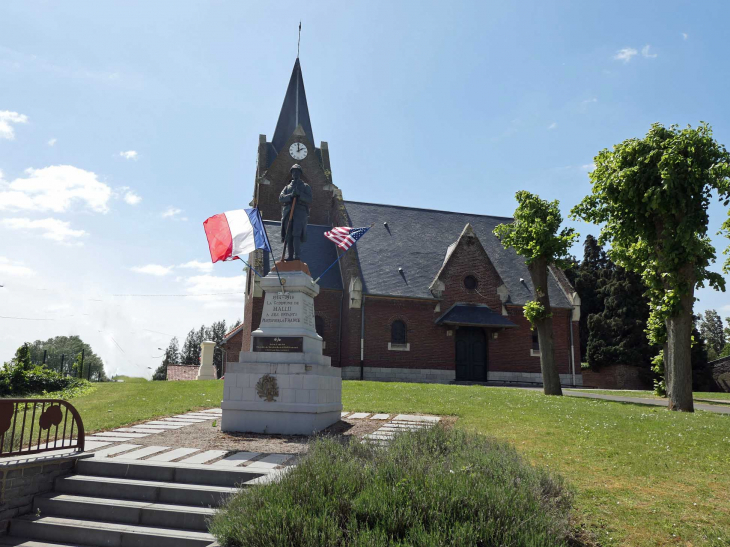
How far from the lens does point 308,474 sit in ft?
17.2

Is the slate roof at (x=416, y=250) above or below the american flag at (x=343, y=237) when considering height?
above

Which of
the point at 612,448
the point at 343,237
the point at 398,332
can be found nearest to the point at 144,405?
the point at 343,237

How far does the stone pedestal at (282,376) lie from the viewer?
10344 mm

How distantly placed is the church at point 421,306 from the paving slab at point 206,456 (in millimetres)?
20085

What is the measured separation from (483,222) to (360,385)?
20.9m

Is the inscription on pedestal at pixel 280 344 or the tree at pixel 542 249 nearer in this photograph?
the inscription on pedestal at pixel 280 344

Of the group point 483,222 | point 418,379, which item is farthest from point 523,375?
point 483,222

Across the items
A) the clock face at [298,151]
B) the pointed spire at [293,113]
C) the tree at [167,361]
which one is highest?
the pointed spire at [293,113]

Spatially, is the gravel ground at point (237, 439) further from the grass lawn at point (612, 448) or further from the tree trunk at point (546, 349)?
the tree trunk at point (546, 349)

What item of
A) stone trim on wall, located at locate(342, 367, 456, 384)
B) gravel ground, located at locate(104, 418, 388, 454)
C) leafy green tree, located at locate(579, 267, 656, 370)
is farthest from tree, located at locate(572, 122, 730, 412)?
leafy green tree, located at locate(579, 267, 656, 370)

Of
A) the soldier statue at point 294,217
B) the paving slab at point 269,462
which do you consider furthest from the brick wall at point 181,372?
the paving slab at point 269,462

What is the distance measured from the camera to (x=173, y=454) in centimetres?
784

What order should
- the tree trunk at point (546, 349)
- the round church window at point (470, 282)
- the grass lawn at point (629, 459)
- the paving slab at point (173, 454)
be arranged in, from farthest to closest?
the round church window at point (470, 282), the tree trunk at point (546, 349), the paving slab at point (173, 454), the grass lawn at point (629, 459)

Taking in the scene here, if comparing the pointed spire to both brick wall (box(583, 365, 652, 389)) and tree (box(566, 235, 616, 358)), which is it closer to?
tree (box(566, 235, 616, 358))
